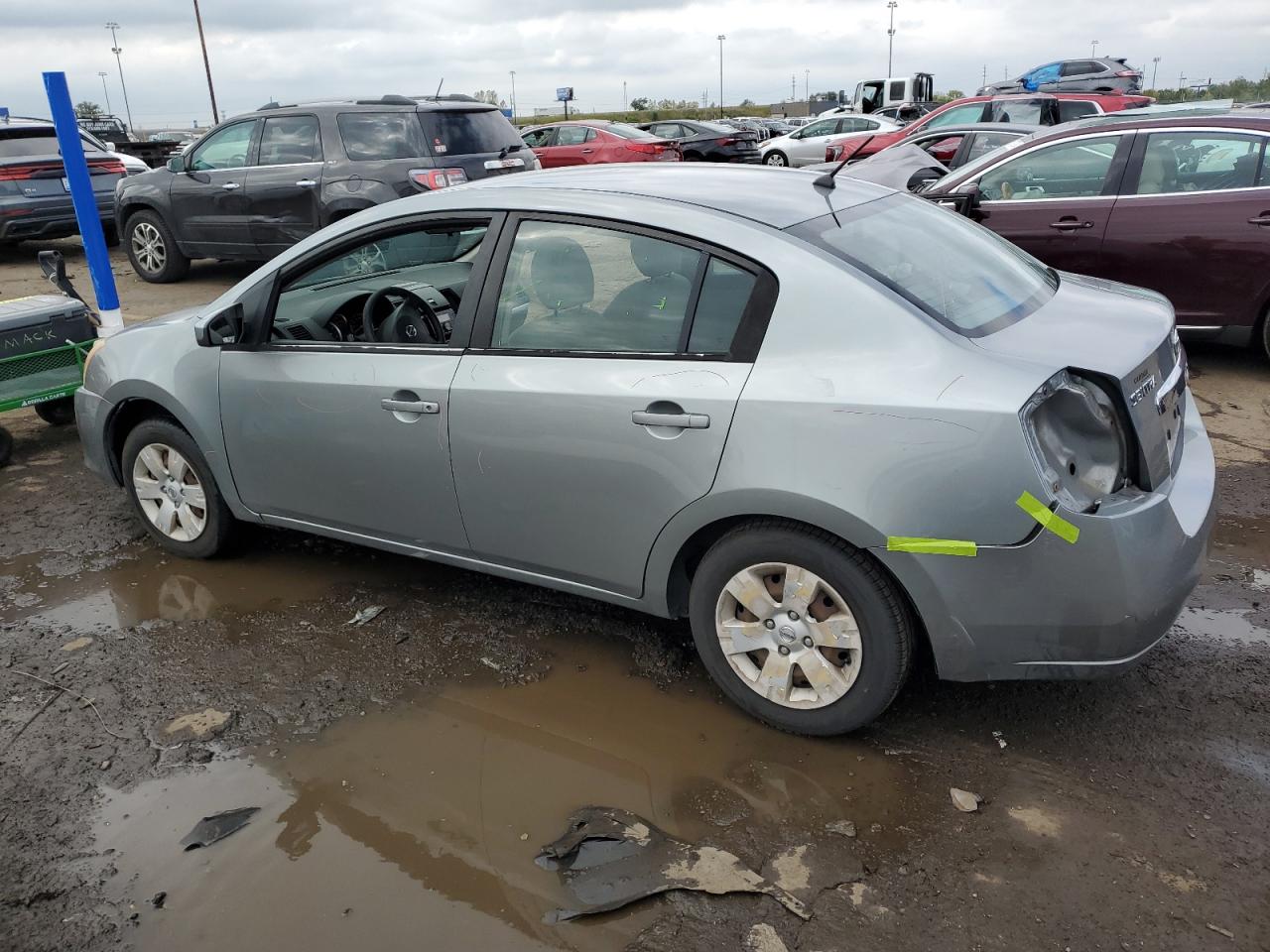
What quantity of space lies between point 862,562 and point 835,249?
94 cm

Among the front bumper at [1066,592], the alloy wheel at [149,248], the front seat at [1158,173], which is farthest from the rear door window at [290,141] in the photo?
the front bumper at [1066,592]

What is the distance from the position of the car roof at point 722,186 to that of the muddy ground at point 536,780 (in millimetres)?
1566

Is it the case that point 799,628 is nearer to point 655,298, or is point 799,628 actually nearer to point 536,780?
point 536,780

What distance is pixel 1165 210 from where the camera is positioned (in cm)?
654

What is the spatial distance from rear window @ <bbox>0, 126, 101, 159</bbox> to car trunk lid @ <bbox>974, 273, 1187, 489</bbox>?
480 inches

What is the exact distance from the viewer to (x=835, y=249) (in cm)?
306

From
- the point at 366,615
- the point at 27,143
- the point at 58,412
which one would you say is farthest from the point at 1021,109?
the point at 366,615

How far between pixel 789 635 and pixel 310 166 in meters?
8.14

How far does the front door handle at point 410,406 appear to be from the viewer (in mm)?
3494

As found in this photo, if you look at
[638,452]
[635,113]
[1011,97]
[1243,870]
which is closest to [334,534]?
[638,452]

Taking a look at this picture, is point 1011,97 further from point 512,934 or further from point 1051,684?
point 512,934

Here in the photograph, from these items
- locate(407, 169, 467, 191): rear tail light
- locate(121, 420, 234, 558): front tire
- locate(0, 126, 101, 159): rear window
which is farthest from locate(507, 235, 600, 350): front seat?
locate(0, 126, 101, 159): rear window

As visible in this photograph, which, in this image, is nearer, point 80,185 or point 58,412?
point 80,185

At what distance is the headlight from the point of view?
2650 mm
